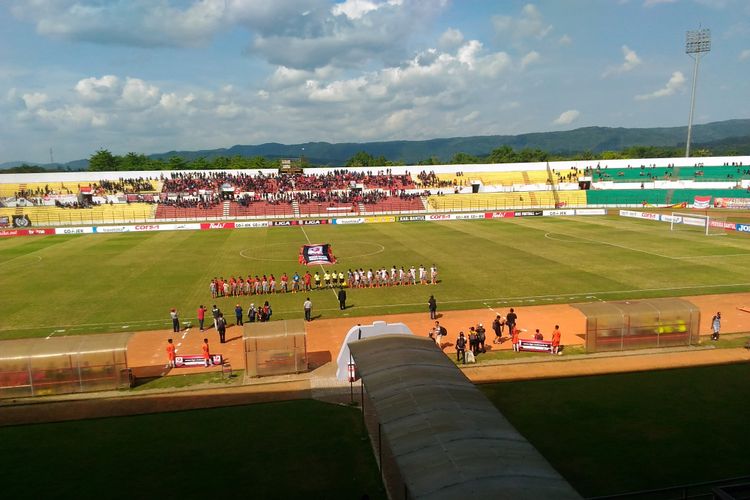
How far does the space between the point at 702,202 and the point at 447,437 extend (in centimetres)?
8863

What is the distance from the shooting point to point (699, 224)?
58469 mm

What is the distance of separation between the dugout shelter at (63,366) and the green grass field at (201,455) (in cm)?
278

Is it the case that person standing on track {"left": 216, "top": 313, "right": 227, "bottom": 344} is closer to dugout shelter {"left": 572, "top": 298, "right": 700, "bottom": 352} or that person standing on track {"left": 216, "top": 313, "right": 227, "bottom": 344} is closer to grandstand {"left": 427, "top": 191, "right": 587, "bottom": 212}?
dugout shelter {"left": 572, "top": 298, "right": 700, "bottom": 352}

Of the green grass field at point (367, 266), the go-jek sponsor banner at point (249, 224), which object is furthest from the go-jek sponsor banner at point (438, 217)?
→ the go-jek sponsor banner at point (249, 224)

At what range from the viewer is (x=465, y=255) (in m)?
44.1

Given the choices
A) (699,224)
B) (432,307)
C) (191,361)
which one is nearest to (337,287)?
(432,307)

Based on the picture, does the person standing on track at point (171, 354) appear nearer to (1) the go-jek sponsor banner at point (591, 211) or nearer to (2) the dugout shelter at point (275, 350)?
(2) the dugout shelter at point (275, 350)

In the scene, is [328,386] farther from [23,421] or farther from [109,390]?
[23,421]

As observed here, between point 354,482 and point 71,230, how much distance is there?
6533cm

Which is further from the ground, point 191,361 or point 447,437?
point 447,437

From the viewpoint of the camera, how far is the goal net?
5430 centimetres

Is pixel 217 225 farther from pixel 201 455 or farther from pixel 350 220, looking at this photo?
pixel 201 455

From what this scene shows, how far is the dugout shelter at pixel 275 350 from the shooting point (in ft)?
63.7

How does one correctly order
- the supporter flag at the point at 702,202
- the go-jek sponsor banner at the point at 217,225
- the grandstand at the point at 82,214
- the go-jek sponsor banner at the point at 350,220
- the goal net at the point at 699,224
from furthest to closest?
the supporter flag at the point at 702,202 → the grandstand at the point at 82,214 → the go-jek sponsor banner at the point at 350,220 → the go-jek sponsor banner at the point at 217,225 → the goal net at the point at 699,224
